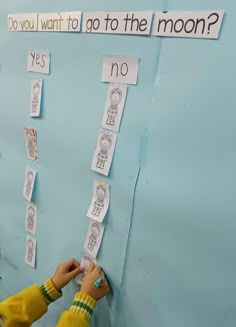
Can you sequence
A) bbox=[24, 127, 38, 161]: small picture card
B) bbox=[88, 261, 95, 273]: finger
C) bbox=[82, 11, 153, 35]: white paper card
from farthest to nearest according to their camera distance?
1. bbox=[24, 127, 38, 161]: small picture card
2. bbox=[88, 261, 95, 273]: finger
3. bbox=[82, 11, 153, 35]: white paper card

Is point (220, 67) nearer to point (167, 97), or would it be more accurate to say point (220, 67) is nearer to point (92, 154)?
point (167, 97)

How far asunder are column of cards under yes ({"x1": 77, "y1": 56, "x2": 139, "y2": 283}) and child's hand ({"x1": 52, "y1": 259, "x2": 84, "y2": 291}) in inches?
2.9

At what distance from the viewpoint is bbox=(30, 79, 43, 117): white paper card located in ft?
3.31

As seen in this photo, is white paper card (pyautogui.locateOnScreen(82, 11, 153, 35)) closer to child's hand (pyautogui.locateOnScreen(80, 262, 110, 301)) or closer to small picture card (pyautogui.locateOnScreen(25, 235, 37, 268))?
child's hand (pyautogui.locateOnScreen(80, 262, 110, 301))

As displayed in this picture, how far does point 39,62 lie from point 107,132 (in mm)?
364

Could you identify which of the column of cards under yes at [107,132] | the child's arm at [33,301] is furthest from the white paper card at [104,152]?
the child's arm at [33,301]

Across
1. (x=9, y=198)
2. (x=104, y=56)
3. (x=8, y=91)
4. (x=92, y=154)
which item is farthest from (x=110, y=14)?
(x=9, y=198)

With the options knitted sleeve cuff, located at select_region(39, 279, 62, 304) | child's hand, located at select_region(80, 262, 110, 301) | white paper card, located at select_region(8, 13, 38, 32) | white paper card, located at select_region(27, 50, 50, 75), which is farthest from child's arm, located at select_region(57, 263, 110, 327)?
white paper card, located at select_region(8, 13, 38, 32)

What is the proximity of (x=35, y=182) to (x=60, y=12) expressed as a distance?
0.59 metres

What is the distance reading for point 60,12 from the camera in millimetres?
878

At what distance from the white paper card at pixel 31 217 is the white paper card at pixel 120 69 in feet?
1.96

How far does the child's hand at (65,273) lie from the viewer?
3.32 ft

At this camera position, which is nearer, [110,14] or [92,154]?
[110,14]

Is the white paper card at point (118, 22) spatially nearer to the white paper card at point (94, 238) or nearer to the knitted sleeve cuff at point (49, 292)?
the white paper card at point (94, 238)
